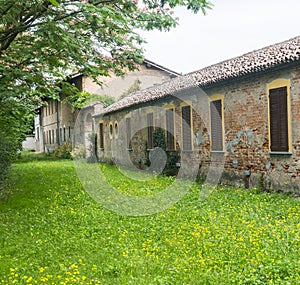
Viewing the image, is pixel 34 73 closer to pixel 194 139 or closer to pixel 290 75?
pixel 194 139

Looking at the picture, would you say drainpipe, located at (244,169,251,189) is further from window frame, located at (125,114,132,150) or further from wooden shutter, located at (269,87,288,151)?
window frame, located at (125,114,132,150)

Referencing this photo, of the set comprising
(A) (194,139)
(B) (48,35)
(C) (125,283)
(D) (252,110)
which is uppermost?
(B) (48,35)

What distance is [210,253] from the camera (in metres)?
5.21

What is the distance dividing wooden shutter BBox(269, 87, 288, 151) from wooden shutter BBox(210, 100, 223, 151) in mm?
2209

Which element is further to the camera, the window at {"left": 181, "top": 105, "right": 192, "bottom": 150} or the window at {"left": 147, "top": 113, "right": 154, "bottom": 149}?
the window at {"left": 147, "top": 113, "right": 154, "bottom": 149}

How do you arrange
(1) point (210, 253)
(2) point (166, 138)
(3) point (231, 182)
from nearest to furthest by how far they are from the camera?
(1) point (210, 253) < (3) point (231, 182) < (2) point (166, 138)

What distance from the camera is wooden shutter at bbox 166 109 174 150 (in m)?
14.5

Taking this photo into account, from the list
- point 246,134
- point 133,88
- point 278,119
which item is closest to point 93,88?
point 133,88

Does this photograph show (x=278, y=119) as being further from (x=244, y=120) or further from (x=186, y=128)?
(x=186, y=128)

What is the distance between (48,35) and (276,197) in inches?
255

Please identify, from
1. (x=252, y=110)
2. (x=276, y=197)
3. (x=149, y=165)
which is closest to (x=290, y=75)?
(x=252, y=110)

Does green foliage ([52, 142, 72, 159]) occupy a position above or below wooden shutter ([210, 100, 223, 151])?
below

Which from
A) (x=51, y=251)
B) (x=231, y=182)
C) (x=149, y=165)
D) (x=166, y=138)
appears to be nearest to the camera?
(x=51, y=251)

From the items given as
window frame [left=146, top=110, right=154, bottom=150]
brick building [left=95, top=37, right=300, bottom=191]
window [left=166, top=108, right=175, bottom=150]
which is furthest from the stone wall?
window frame [left=146, top=110, right=154, bottom=150]
